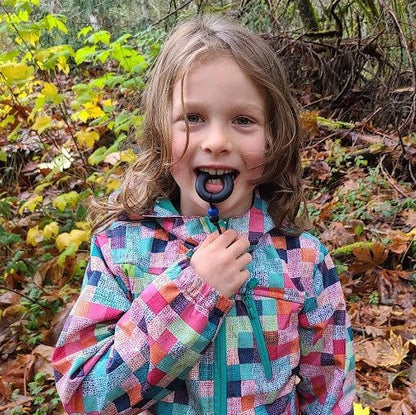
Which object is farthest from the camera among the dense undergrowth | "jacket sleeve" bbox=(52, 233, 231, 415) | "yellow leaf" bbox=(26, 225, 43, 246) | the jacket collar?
"yellow leaf" bbox=(26, 225, 43, 246)

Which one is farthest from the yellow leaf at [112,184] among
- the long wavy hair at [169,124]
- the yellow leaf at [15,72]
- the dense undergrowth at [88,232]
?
the long wavy hair at [169,124]

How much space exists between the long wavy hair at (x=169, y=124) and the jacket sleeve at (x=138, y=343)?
31 centimetres

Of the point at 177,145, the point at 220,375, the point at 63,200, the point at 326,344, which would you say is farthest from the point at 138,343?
the point at 63,200

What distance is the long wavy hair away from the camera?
56.2 inches

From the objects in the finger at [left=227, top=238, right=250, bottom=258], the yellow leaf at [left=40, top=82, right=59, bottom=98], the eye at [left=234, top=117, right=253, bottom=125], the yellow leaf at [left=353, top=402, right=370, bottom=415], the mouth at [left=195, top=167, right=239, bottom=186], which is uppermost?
the eye at [left=234, top=117, right=253, bottom=125]

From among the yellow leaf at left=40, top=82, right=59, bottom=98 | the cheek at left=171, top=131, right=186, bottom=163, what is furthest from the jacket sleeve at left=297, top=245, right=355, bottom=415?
the yellow leaf at left=40, top=82, right=59, bottom=98

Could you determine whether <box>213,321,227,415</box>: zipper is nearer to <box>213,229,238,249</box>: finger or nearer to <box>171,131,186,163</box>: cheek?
<box>213,229,238,249</box>: finger

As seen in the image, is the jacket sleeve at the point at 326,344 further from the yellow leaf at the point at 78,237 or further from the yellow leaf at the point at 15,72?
the yellow leaf at the point at 15,72

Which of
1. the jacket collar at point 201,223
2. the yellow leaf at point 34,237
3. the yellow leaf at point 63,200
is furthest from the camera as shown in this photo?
the yellow leaf at point 34,237

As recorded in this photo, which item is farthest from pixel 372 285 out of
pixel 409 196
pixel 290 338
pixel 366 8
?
pixel 366 8

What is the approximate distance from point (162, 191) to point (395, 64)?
175 inches

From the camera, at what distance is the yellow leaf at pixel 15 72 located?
3.20 metres

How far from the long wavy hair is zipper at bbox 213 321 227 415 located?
0.40m

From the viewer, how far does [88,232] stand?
3.32m
